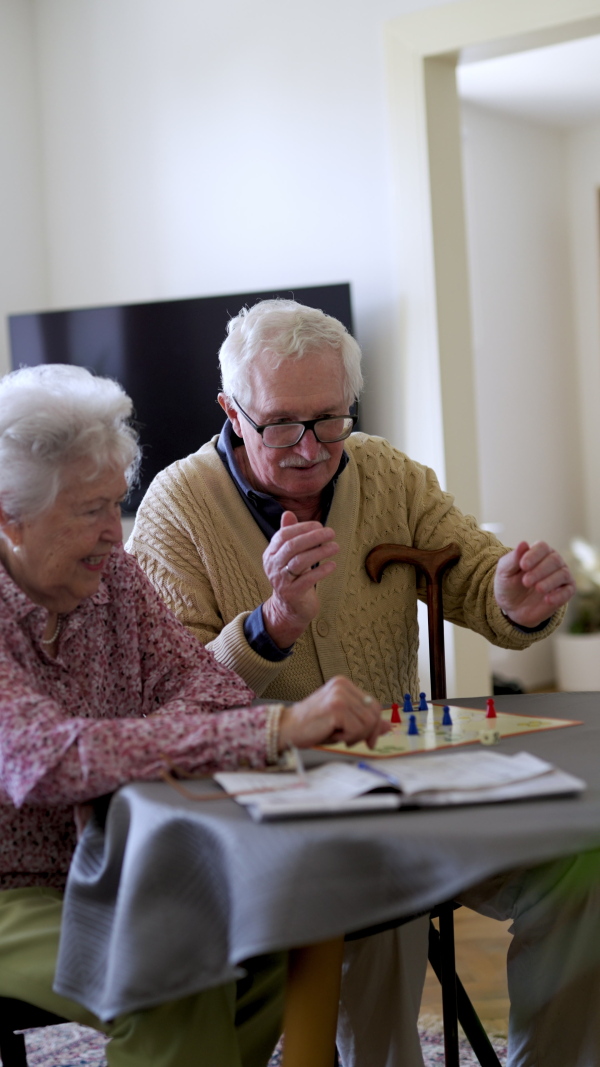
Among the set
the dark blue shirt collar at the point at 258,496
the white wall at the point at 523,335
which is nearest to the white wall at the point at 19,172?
the white wall at the point at 523,335

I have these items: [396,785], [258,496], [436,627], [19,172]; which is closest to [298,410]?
[258,496]

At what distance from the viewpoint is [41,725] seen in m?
1.22

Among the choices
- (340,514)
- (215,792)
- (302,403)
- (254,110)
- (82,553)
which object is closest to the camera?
(215,792)

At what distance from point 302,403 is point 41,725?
83 centimetres

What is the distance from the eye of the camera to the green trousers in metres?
1.18

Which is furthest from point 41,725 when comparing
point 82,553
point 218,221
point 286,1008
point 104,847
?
point 218,221

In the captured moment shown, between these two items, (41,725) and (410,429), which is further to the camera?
(410,429)

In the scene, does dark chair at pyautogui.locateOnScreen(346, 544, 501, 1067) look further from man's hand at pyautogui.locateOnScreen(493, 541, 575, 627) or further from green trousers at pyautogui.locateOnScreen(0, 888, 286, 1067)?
green trousers at pyautogui.locateOnScreen(0, 888, 286, 1067)

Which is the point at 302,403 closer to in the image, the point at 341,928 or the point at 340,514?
the point at 340,514

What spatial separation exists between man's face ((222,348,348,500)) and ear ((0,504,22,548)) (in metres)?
0.59

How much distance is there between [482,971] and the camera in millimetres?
2434

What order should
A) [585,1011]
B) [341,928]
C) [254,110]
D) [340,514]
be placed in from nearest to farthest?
[341,928] < [585,1011] < [340,514] < [254,110]

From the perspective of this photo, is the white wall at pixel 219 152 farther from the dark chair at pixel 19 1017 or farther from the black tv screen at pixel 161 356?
the dark chair at pixel 19 1017

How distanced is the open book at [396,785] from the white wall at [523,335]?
4405 mm
